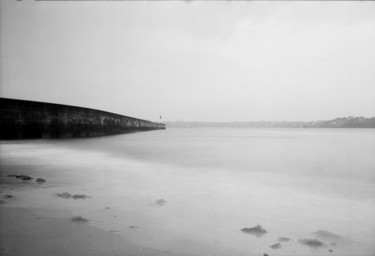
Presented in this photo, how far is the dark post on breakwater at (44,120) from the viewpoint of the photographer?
7.99 metres

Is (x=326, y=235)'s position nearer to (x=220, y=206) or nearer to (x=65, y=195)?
(x=220, y=206)

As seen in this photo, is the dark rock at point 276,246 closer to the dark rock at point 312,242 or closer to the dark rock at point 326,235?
the dark rock at point 312,242

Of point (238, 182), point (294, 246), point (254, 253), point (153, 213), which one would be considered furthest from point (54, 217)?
point (238, 182)

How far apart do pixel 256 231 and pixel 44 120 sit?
10272 mm

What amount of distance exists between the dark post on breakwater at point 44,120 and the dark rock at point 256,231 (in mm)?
8849

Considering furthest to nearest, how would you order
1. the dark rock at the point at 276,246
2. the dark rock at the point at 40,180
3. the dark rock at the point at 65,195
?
the dark rock at the point at 40,180
the dark rock at the point at 65,195
the dark rock at the point at 276,246

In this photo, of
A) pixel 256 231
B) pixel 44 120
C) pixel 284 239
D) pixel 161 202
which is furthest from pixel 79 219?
pixel 44 120

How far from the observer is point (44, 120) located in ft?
31.7

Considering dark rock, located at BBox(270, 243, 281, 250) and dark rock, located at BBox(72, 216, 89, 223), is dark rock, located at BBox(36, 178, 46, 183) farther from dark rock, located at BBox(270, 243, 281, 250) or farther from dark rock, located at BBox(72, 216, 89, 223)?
dark rock, located at BBox(270, 243, 281, 250)

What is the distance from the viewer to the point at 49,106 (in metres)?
9.94

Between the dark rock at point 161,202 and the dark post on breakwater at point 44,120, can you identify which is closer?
the dark rock at point 161,202

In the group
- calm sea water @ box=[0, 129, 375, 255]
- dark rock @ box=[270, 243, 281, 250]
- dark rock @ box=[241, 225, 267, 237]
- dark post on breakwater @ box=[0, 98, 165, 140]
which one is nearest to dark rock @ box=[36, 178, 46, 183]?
calm sea water @ box=[0, 129, 375, 255]

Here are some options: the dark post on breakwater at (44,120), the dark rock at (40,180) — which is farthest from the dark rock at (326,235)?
the dark post on breakwater at (44,120)

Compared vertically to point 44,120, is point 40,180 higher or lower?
lower
